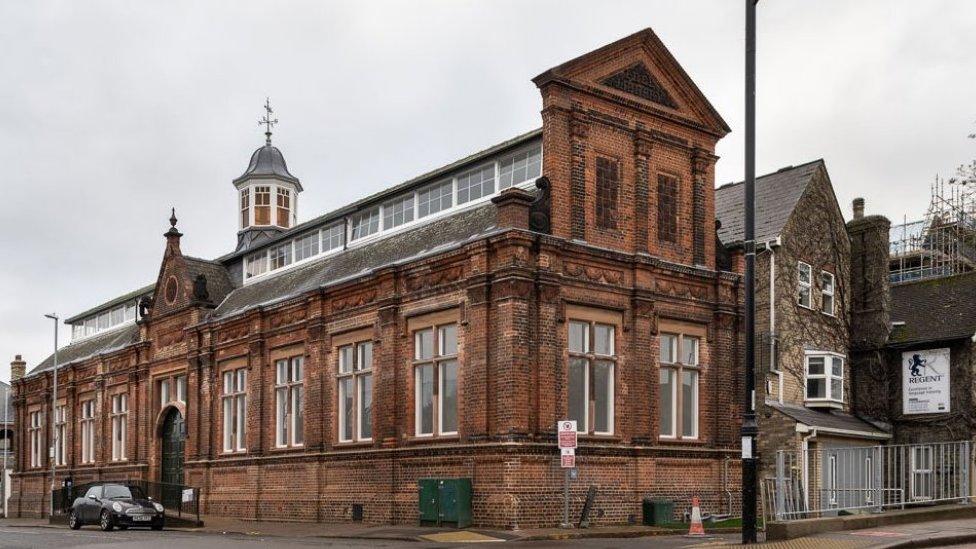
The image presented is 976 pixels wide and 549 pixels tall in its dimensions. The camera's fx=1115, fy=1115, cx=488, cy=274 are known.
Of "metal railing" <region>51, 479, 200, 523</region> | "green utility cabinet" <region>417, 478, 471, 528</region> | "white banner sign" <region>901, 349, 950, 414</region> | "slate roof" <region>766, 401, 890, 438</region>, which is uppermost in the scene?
"white banner sign" <region>901, 349, 950, 414</region>

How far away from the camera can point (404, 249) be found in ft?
99.9

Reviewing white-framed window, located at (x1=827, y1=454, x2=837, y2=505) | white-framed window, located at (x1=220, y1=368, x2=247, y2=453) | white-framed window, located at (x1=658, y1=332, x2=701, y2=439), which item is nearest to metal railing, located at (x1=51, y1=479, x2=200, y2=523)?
white-framed window, located at (x1=220, y1=368, x2=247, y2=453)

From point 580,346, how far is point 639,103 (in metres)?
6.53

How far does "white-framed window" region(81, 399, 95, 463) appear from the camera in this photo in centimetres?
4781

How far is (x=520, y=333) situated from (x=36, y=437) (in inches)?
1512

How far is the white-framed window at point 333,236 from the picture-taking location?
3569 centimetres

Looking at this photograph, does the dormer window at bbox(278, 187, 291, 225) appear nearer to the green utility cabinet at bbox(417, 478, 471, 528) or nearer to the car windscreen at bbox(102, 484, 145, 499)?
the car windscreen at bbox(102, 484, 145, 499)

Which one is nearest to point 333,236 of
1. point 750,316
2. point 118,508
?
point 118,508

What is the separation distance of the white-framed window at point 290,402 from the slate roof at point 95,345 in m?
11.9

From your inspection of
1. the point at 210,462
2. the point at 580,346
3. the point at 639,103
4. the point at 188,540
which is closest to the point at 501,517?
the point at 580,346

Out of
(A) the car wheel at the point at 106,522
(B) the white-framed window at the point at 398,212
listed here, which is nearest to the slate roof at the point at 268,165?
(B) the white-framed window at the point at 398,212

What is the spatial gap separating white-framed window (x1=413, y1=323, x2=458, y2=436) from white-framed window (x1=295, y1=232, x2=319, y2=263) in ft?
33.3

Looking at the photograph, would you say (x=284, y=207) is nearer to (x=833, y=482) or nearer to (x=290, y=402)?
(x=290, y=402)

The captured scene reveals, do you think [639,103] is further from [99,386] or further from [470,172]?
[99,386]
